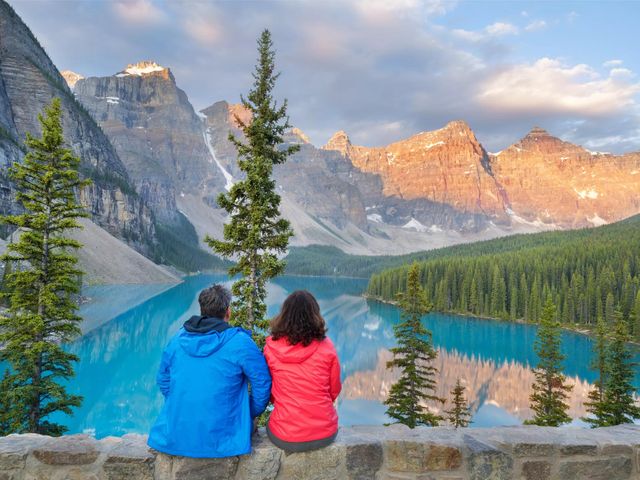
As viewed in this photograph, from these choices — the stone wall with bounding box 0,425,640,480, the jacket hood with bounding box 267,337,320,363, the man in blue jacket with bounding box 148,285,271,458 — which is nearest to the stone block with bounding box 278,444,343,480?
the stone wall with bounding box 0,425,640,480

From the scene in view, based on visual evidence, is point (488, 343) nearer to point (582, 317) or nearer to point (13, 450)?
point (582, 317)

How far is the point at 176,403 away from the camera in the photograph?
4996mm

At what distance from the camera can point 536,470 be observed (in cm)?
560

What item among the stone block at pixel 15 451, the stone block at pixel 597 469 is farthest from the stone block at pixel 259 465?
the stone block at pixel 597 469

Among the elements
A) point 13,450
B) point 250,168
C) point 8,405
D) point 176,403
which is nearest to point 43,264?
point 8,405

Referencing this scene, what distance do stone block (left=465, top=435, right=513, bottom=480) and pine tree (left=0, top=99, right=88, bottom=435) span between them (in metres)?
Answer: 16.1

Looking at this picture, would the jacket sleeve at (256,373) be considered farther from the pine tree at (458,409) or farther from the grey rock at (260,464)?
the pine tree at (458,409)

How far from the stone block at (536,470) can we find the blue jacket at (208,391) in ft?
11.8

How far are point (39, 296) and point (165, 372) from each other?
1462 centimetres

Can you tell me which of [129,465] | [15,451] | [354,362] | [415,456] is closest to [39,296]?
[15,451]

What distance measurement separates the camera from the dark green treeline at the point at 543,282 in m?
93.8

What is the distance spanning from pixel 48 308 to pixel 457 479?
55.0ft

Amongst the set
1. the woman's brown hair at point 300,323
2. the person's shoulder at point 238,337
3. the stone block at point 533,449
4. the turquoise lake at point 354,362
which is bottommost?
the turquoise lake at point 354,362

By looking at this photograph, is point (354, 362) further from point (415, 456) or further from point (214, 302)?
point (214, 302)
